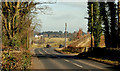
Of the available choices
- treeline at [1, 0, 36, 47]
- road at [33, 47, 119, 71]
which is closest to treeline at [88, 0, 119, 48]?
road at [33, 47, 119, 71]

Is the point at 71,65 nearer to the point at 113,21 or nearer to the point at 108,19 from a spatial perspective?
the point at 113,21

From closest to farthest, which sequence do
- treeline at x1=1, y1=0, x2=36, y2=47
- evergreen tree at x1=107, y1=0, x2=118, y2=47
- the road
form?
the road, treeline at x1=1, y1=0, x2=36, y2=47, evergreen tree at x1=107, y1=0, x2=118, y2=47

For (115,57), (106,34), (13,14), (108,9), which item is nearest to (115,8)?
(108,9)

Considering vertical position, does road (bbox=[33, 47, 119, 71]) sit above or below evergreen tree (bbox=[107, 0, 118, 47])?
below

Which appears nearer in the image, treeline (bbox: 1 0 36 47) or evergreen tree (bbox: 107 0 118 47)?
treeline (bbox: 1 0 36 47)

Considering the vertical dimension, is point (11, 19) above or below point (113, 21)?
below

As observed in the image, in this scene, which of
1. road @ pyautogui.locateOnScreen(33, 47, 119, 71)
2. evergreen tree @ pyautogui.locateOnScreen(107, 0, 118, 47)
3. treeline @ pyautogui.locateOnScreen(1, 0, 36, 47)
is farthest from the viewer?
evergreen tree @ pyautogui.locateOnScreen(107, 0, 118, 47)

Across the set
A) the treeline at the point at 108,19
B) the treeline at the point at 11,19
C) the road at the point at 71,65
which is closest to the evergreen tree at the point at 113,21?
the treeline at the point at 108,19

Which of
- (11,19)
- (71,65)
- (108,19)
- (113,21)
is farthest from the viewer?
(108,19)

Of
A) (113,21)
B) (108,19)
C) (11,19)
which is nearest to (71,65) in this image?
(11,19)

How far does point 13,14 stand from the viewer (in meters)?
20.6

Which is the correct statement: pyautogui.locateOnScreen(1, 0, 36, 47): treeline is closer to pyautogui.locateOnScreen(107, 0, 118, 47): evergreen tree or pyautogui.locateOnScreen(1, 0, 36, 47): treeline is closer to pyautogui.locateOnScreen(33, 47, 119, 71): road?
pyautogui.locateOnScreen(33, 47, 119, 71): road

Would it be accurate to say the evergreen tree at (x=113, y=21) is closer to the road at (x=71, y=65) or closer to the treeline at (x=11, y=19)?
the road at (x=71, y=65)

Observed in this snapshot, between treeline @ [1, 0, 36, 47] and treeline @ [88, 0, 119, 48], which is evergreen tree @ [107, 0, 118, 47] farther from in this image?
treeline @ [1, 0, 36, 47]
